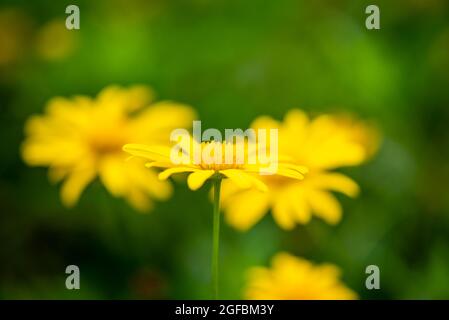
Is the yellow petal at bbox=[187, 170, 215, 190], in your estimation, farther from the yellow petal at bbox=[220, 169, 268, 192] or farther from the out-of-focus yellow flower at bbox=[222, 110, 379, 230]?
the out-of-focus yellow flower at bbox=[222, 110, 379, 230]

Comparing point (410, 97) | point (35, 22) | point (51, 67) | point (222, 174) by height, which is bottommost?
point (222, 174)

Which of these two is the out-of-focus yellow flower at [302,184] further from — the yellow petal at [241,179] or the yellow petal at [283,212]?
the yellow petal at [241,179]

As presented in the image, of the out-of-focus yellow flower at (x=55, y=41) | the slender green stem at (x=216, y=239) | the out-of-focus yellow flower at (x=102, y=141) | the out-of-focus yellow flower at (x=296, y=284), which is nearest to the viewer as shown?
the slender green stem at (x=216, y=239)

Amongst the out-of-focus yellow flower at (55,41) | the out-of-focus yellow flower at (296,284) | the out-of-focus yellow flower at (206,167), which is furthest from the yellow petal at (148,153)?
the out-of-focus yellow flower at (55,41)

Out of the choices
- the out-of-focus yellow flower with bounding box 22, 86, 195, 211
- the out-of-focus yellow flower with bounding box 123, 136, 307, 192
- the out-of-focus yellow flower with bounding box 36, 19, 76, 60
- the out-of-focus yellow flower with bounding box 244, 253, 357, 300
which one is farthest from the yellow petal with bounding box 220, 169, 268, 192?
the out-of-focus yellow flower with bounding box 36, 19, 76, 60

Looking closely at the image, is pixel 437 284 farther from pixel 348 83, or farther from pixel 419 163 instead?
pixel 348 83
